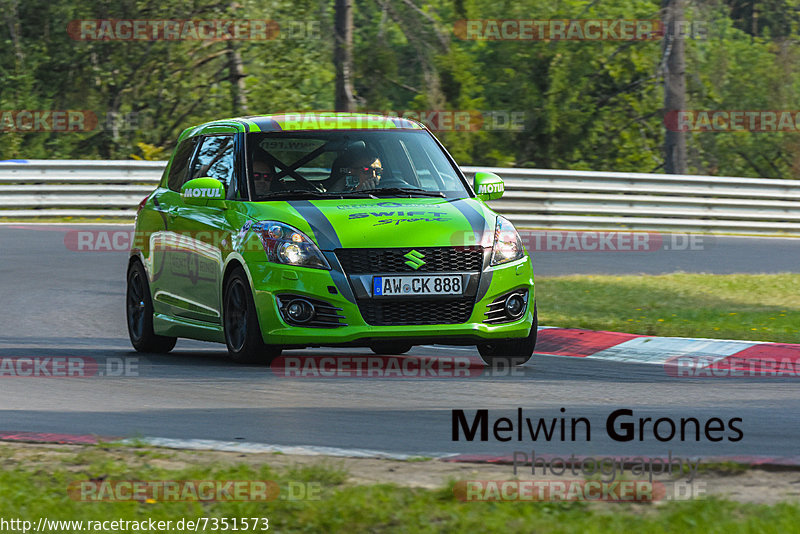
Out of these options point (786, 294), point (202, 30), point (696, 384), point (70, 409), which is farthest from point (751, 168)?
point (70, 409)

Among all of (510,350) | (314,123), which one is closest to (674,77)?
(314,123)

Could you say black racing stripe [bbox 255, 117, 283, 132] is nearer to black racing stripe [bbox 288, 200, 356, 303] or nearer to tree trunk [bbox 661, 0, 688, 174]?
black racing stripe [bbox 288, 200, 356, 303]

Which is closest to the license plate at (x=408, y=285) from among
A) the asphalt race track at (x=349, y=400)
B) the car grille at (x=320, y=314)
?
the car grille at (x=320, y=314)

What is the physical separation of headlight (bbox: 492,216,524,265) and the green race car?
0.01 metres

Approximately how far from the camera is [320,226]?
8.74 meters

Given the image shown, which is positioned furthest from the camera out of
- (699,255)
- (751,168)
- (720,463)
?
(751,168)

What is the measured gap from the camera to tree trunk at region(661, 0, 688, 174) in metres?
24.9

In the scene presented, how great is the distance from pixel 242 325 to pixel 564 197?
13.7m

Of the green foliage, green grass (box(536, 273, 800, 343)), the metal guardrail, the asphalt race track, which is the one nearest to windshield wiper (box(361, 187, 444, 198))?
the asphalt race track

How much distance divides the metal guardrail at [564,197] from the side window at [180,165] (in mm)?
11391

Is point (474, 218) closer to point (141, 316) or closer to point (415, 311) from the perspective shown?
point (415, 311)

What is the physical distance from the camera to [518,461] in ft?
19.5

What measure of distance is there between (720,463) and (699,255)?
532 inches

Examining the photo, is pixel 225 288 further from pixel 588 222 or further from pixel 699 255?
pixel 588 222
